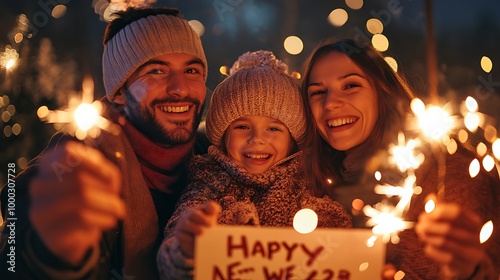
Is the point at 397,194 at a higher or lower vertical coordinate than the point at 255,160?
lower

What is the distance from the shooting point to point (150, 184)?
7.16 ft

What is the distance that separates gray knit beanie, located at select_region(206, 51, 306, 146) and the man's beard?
0.29 ft

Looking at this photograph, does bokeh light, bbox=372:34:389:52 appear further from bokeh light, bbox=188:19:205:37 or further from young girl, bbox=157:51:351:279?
bokeh light, bbox=188:19:205:37

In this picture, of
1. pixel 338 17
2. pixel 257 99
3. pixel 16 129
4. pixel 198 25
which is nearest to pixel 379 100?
pixel 257 99

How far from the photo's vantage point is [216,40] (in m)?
2.77

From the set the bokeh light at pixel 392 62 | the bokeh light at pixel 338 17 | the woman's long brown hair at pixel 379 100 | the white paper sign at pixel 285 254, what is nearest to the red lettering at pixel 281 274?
the white paper sign at pixel 285 254

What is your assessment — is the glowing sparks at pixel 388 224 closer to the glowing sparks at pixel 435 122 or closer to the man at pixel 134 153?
the glowing sparks at pixel 435 122

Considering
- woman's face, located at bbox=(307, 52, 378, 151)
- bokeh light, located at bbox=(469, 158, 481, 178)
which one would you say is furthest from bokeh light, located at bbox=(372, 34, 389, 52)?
bokeh light, located at bbox=(469, 158, 481, 178)

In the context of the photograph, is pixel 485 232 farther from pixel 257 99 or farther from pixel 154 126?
Result: pixel 154 126

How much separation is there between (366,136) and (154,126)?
28.6 inches

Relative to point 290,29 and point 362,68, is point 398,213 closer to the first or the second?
point 362,68

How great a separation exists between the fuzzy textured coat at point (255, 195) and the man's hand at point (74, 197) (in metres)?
0.46

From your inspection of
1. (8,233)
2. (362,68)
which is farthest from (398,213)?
(8,233)

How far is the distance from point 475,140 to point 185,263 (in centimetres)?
A: 119
